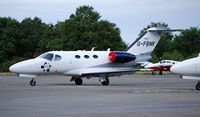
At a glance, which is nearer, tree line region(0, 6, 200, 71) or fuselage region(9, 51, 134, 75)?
fuselage region(9, 51, 134, 75)

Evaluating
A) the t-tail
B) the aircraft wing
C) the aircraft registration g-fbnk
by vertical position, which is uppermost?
the t-tail

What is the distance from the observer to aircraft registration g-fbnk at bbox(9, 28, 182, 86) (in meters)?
36.7

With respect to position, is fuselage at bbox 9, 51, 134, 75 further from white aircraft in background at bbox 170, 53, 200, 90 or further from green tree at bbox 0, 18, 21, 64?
green tree at bbox 0, 18, 21, 64

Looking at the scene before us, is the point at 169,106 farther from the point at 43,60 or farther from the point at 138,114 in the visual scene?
the point at 43,60

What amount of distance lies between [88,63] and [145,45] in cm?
427

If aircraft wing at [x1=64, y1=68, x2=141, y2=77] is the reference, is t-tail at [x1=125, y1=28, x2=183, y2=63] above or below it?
above

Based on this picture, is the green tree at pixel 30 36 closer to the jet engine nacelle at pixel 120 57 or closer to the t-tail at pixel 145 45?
the t-tail at pixel 145 45

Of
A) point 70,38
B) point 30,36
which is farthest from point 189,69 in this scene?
point 30,36

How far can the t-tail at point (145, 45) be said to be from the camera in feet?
131

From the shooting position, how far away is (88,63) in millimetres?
38531

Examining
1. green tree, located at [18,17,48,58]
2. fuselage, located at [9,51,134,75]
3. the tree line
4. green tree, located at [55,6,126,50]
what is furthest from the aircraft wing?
green tree, located at [18,17,48,58]

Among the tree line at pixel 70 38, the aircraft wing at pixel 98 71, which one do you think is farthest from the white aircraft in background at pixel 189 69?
the tree line at pixel 70 38

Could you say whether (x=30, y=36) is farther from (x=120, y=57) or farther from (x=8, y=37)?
(x=120, y=57)

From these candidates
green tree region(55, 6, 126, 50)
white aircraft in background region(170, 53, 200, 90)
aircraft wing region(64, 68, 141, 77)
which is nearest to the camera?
white aircraft in background region(170, 53, 200, 90)
